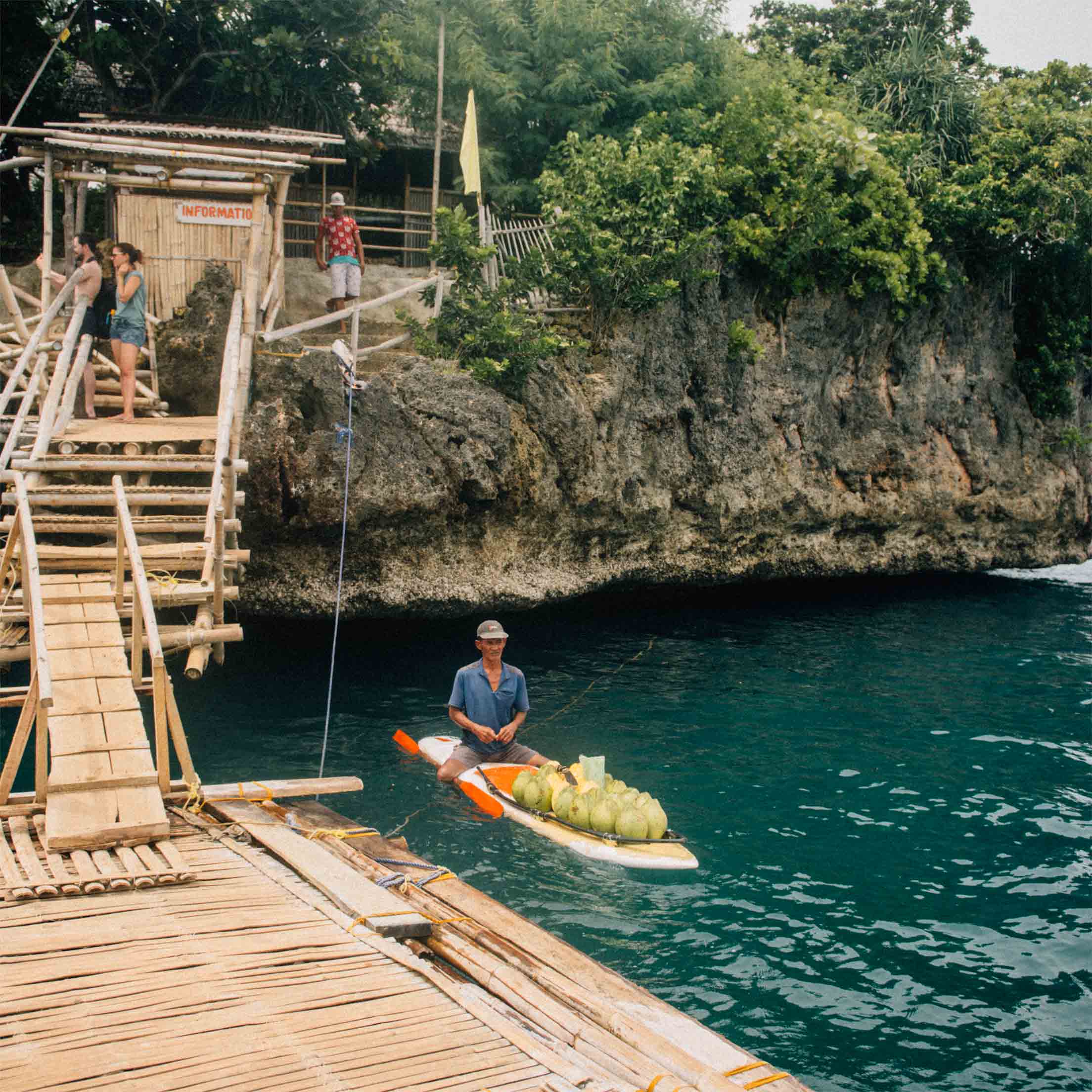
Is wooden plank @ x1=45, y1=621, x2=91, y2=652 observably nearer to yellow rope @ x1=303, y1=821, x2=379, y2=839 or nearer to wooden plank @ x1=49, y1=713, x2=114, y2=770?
wooden plank @ x1=49, y1=713, x2=114, y2=770

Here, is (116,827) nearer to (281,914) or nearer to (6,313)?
(281,914)

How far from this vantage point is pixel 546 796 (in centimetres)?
1056

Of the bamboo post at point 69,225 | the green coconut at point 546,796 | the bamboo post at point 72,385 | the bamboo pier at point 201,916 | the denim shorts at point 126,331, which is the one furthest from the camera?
the bamboo post at point 69,225

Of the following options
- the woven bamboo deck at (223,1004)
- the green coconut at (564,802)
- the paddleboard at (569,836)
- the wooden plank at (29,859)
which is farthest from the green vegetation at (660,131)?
the woven bamboo deck at (223,1004)

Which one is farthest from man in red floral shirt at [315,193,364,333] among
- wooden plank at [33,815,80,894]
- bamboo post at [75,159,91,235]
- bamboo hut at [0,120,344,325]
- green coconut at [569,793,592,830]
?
wooden plank at [33,815,80,894]

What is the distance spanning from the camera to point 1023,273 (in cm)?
2567

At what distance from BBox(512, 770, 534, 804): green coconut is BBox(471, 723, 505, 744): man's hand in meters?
0.53

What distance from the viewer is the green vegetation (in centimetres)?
1948

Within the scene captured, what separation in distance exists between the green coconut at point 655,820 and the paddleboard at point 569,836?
0.11 meters

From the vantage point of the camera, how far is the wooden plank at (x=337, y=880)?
22.3 ft

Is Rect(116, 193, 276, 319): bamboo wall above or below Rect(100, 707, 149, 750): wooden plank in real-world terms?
above

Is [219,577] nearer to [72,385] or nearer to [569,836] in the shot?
[72,385]

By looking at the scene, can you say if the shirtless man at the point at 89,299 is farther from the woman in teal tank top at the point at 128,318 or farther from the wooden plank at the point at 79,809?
the wooden plank at the point at 79,809

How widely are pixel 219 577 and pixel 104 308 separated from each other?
19.4ft
